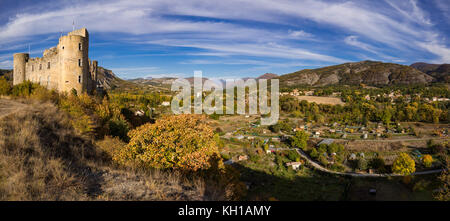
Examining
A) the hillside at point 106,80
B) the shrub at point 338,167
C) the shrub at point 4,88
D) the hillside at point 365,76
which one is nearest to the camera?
the shrub at point 4,88

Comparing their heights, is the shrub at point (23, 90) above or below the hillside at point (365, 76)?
below

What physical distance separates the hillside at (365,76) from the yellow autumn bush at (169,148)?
143105mm

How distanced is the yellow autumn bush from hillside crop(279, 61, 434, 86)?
470 ft

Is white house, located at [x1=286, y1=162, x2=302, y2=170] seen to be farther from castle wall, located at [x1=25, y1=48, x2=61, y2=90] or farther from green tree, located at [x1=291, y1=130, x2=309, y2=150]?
castle wall, located at [x1=25, y1=48, x2=61, y2=90]

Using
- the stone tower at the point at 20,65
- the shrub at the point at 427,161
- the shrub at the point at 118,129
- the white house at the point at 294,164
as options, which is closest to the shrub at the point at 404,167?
the shrub at the point at 427,161

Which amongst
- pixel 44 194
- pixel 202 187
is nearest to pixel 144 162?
pixel 202 187

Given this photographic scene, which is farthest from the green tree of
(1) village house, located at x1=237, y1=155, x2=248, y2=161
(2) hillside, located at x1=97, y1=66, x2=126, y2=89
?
(2) hillside, located at x1=97, y1=66, x2=126, y2=89

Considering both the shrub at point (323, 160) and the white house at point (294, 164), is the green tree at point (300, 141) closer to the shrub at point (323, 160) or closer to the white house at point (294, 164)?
the shrub at point (323, 160)

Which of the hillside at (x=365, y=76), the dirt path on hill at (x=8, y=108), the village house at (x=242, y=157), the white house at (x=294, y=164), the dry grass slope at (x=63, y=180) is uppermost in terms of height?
the hillside at (x=365, y=76)

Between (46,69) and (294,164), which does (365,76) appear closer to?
(294,164)

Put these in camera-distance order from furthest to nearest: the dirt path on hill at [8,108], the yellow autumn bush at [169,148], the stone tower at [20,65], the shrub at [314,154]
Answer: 1. the shrub at [314,154]
2. the stone tower at [20,65]
3. the dirt path on hill at [8,108]
4. the yellow autumn bush at [169,148]

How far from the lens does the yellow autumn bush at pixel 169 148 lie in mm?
7637

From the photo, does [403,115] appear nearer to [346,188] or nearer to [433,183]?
[433,183]

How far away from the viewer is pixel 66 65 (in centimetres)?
1642
